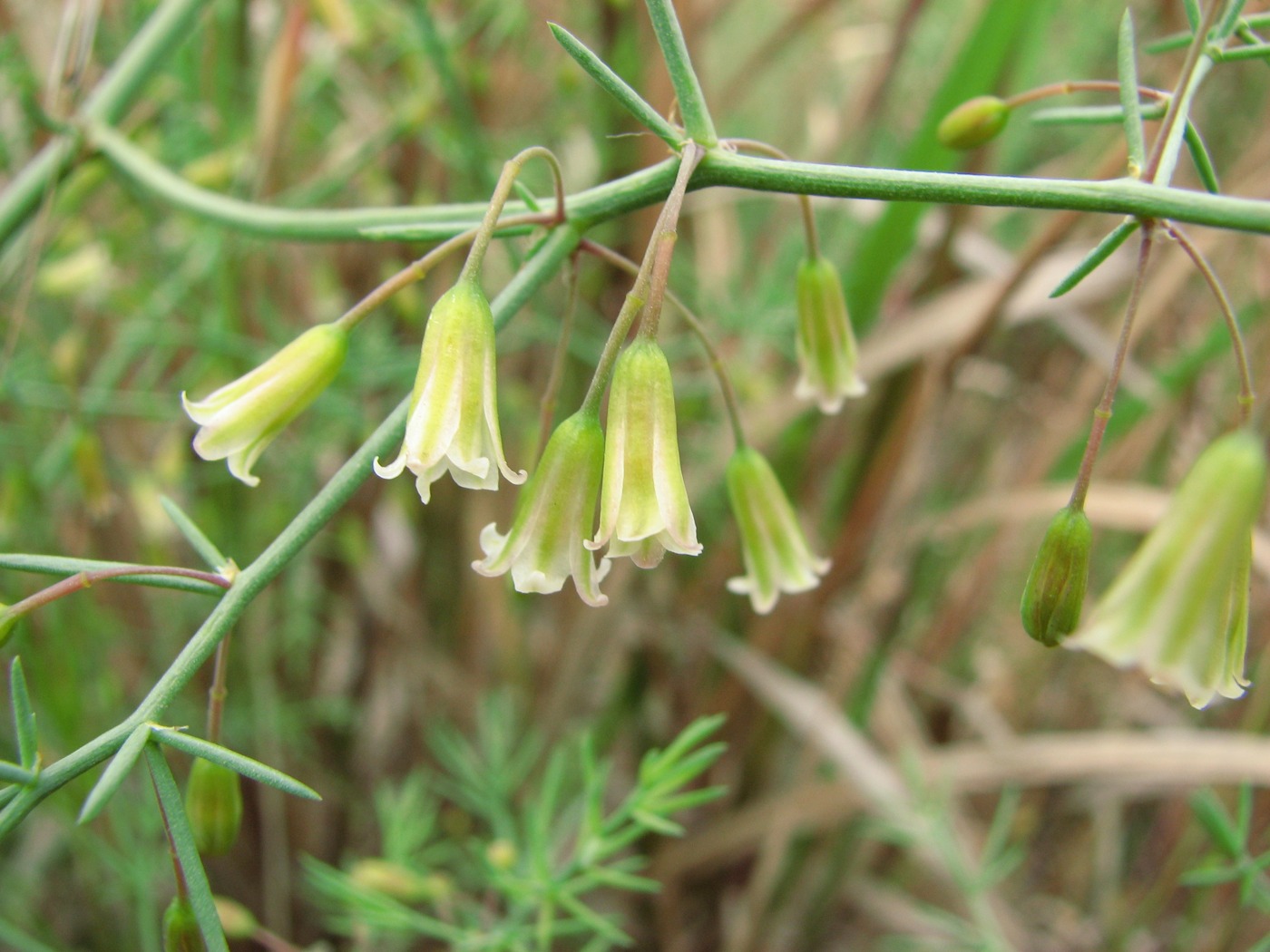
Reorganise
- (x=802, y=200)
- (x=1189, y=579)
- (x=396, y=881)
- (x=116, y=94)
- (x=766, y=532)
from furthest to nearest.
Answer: (x=396, y=881) < (x=116, y=94) < (x=766, y=532) < (x=802, y=200) < (x=1189, y=579)

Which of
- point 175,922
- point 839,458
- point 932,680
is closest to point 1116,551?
point 932,680

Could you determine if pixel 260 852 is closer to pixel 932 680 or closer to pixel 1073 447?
pixel 932 680

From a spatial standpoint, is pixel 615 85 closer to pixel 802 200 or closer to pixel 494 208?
pixel 494 208

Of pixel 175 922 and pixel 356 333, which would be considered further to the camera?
pixel 356 333

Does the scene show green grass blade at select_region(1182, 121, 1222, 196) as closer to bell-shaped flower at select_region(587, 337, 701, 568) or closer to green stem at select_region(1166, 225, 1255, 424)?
green stem at select_region(1166, 225, 1255, 424)

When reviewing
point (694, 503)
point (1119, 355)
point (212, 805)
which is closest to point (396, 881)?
point (212, 805)

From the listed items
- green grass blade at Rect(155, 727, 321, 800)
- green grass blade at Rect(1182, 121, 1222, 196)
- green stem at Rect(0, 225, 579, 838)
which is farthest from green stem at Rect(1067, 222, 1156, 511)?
green grass blade at Rect(155, 727, 321, 800)
